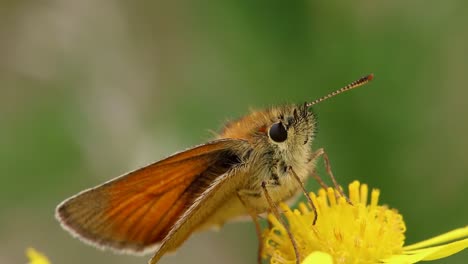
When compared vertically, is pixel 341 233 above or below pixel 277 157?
below

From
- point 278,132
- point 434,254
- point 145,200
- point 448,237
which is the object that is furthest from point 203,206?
point 448,237

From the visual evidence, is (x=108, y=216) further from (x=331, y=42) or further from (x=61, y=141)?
(x=61, y=141)

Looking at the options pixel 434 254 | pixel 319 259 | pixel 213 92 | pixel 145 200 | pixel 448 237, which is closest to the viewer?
pixel 319 259

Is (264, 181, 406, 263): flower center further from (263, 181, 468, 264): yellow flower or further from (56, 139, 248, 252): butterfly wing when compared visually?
(56, 139, 248, 252): butterfly wing

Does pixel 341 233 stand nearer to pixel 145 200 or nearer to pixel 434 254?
pixel 434 254

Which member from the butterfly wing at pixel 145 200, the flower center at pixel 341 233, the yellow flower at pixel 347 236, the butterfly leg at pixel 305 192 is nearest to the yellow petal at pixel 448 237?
the yellow flower at pixel 347 236

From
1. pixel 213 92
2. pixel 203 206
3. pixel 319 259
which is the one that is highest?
pixel 213 92

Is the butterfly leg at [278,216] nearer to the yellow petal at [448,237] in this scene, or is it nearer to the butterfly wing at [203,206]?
the butterfly wing at [203,206]

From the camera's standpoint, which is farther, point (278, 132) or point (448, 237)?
point (448, 237)
